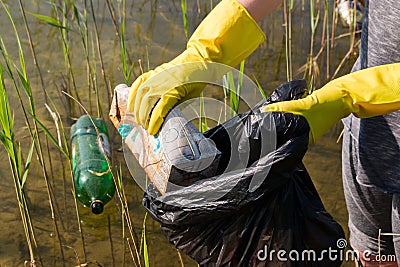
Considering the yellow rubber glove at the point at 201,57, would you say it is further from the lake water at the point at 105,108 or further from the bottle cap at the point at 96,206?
the bottle cap at the point at 96,206

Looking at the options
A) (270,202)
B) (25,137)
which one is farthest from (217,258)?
(25,137)

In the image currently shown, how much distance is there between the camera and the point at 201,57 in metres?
1.46

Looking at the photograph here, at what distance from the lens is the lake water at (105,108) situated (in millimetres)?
2396

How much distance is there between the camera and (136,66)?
3.41 m

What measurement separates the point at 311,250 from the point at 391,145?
0.39 meters

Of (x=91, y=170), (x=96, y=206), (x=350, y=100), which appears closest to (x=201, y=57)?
(x=350, y=100)

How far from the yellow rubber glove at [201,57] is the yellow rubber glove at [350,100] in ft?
0.89

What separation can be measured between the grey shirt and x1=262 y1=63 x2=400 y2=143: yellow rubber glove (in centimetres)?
14

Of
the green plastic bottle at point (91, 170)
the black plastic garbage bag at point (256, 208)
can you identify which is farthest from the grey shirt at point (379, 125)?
the green plastic bottle at point (91, 170)

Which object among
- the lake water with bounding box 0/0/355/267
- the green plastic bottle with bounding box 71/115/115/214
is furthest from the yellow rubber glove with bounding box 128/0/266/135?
the green plastic bottle with bounding box 71/115/115/214

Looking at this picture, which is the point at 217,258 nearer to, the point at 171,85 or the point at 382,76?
the point at 171,85

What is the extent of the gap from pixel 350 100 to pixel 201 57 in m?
0.39

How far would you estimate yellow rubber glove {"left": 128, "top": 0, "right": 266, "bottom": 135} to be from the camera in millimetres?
1404

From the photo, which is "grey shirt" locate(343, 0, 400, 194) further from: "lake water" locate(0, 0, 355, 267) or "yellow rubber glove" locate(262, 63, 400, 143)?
"lake water" locate(0, 0, 355, 267)
